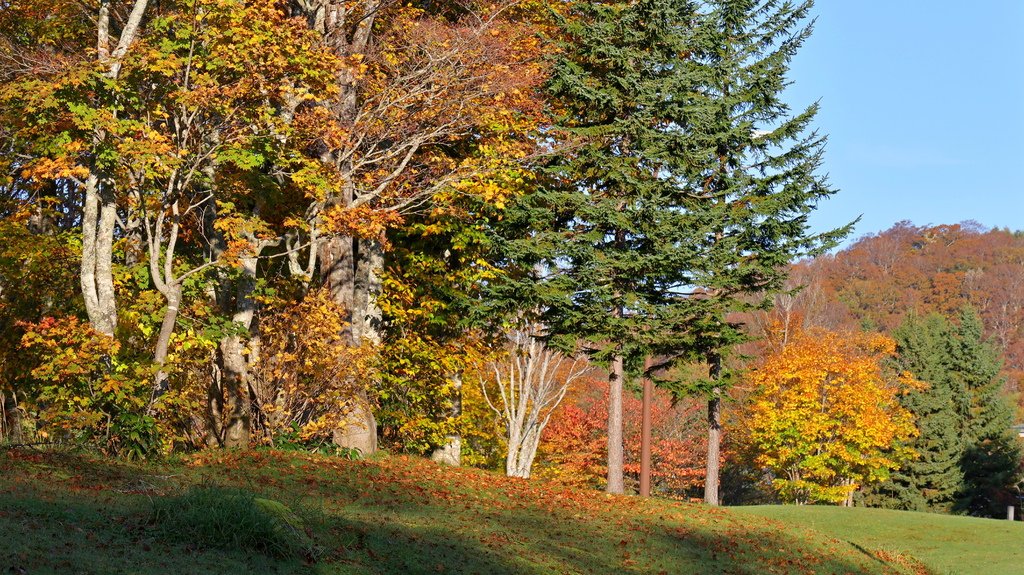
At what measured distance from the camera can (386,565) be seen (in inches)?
405

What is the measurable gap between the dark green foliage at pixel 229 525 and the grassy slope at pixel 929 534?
14.5 meters

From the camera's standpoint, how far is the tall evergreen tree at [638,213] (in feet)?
74.8

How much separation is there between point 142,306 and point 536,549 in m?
8.03

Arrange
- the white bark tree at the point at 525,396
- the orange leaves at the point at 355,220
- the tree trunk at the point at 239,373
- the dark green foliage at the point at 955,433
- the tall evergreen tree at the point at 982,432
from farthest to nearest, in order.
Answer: the tall evergreen tree at the point at 982,432
the dark green foliage at the point at 955,433
the white bark tree at the point at 525,396
the tree trunk at the point at 239,373
the orange leaves at the point at 355,220

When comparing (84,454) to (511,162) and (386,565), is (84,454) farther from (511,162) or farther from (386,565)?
(511,162)

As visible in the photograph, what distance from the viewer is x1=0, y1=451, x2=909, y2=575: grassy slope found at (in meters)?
8.81

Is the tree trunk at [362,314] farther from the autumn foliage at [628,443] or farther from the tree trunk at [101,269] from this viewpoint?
the autumn foliage at [628,443]

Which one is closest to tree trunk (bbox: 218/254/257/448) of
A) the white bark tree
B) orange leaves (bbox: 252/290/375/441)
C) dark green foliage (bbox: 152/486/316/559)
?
orange leaves (bbox: 252/290/375/441)

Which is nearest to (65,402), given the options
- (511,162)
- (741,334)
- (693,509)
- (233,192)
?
(233,192)

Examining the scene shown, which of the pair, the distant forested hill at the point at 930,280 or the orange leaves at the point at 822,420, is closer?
the orange leaves at the point at 822,420

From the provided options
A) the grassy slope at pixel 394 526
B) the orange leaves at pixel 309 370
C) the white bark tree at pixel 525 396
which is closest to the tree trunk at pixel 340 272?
the orange leaves at pixel 309 370

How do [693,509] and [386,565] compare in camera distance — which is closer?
[386,565]

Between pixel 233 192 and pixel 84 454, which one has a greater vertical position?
pixel 233 192

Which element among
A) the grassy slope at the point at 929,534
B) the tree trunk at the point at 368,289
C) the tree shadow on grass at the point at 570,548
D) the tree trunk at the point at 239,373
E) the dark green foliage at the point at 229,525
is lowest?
the grassy slope at the point at 929,534
